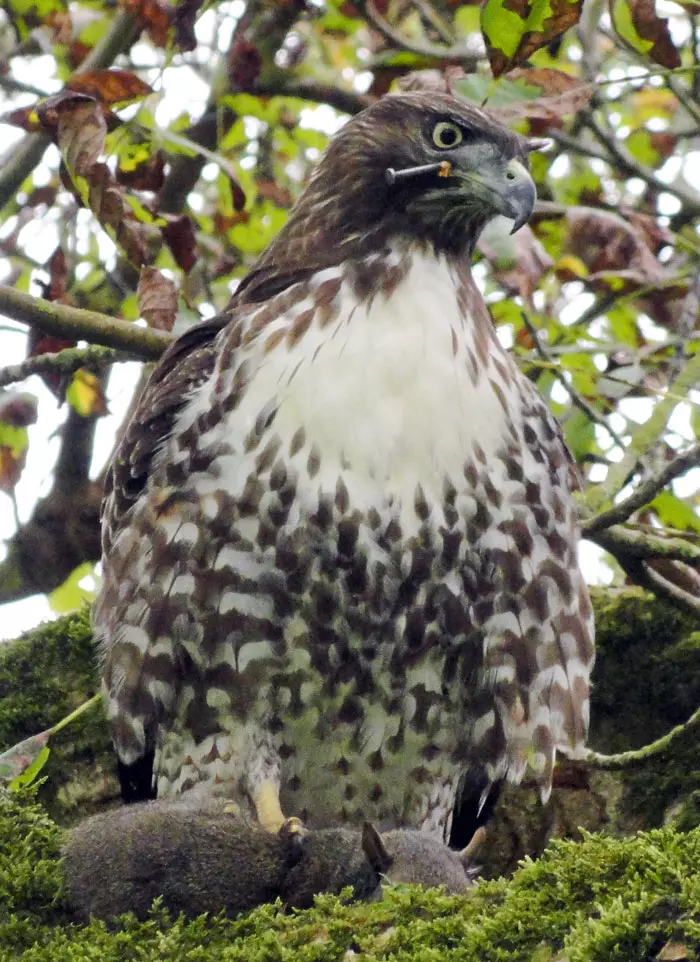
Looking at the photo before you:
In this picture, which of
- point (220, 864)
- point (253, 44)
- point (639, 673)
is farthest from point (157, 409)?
point (253, 44)

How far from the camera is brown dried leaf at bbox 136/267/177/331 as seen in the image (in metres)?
4.03

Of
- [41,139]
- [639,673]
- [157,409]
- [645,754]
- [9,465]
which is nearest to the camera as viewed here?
[645,754]

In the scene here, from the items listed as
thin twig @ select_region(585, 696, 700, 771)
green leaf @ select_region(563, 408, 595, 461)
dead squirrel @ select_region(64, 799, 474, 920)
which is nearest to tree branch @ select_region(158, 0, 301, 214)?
green leaf @ select_region(563, 408, 595, 461)

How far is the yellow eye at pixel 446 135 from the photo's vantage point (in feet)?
12.8

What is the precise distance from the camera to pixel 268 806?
12.1 ft

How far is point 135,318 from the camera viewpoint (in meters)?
5.39

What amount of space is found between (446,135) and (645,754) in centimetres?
169

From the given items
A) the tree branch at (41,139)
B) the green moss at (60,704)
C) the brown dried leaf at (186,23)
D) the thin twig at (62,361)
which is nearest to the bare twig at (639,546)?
the thin twig at (62,361)

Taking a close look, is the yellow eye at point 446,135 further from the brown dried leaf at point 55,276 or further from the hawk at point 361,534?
the brown dried leaf at point 55,276

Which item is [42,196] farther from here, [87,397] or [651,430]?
[651,430]

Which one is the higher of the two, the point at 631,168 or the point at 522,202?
the point at 631,168

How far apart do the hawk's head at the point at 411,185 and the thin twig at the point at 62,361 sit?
589 millimetres

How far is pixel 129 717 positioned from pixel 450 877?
43.8 inches

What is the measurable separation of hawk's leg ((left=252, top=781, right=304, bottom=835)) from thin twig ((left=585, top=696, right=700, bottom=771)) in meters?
0.78
